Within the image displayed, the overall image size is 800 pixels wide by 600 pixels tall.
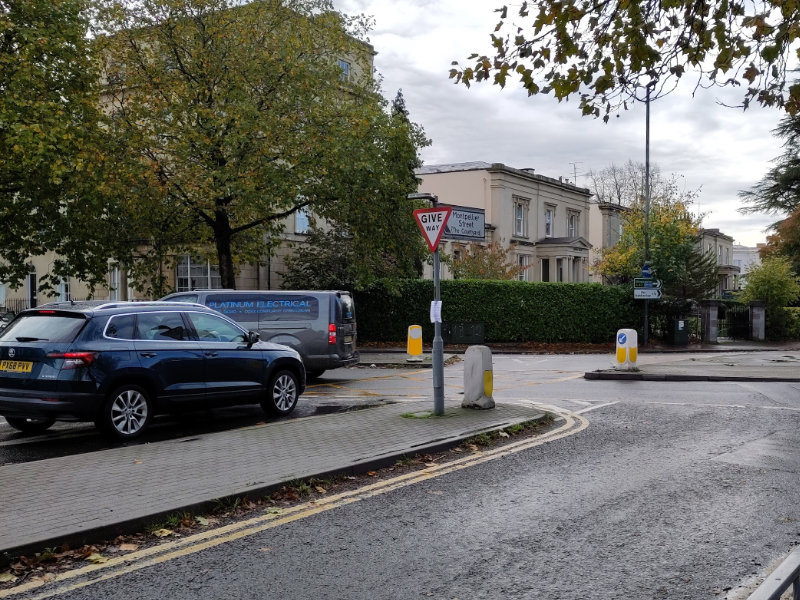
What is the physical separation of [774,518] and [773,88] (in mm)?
3849

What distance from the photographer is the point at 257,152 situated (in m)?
23.1

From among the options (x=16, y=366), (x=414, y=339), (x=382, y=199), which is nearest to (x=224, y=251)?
(x=382, y=199)

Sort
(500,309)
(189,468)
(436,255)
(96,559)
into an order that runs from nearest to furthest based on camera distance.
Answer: (96,559) < (189,468) < (436,255) < (500,309)

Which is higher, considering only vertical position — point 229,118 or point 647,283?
point 229,118

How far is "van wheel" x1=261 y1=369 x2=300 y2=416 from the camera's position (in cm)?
1177

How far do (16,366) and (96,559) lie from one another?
4848mm

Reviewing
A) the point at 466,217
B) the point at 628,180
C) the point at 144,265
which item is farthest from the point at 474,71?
the point at 628,180

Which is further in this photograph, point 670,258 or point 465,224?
point 670,258

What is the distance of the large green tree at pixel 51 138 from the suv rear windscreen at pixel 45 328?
1170 cm

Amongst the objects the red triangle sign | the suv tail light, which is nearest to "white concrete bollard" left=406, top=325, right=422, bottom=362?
the red triangle sign

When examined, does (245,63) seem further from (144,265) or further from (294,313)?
(294,313)

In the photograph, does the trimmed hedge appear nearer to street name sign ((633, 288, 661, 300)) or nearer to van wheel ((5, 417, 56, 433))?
street name sign ((633, 288, 661, 300))

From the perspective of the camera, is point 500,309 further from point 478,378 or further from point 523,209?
point 478,378

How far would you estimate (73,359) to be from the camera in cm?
921
